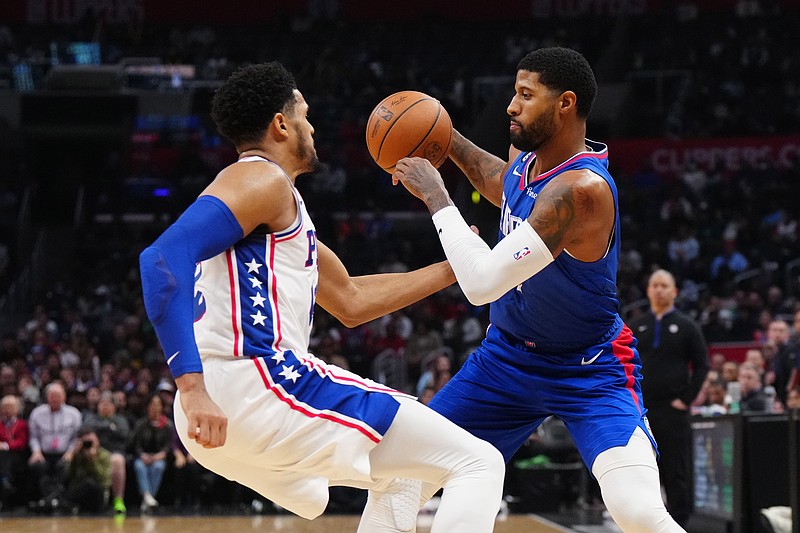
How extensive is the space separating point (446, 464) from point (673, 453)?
505 cm

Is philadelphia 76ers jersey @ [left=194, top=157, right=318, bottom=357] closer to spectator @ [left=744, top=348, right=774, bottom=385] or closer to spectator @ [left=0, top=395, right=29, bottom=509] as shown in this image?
spectator @ [left=744, top=348, right=774, bottom=385]

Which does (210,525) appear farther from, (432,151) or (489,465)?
(489,465)

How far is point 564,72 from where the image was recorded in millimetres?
4246

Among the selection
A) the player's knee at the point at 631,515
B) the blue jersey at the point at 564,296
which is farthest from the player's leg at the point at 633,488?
the blue jersey at the point at 564,296

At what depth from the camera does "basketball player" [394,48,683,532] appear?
13.0ft

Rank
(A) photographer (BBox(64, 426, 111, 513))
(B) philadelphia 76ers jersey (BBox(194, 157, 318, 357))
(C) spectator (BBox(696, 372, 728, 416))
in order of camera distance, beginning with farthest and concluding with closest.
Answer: (A) photographer (BBox(64, 426, 111, 513)) → (C) spectator (BBox(696, 372, 728, 416)) → (B) philadelphia 76ers jersey (BBox(194, 157, 318, 357))

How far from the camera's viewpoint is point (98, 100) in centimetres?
2194

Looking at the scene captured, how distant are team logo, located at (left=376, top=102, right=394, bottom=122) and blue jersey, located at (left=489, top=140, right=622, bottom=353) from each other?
2.04 feet

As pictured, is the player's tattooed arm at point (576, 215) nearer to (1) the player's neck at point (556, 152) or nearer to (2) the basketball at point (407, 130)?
(1) the player's neck at point (556, 152)

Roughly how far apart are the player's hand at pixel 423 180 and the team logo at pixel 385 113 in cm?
29

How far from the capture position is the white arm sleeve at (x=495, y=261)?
3.88 m

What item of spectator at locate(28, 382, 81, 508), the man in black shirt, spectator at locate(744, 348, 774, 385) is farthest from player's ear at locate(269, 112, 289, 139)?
spectator at locate(28, 382, 81, 508)

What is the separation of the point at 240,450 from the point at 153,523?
680 cm

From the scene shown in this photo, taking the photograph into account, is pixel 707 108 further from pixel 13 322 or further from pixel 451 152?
pixel 451 152
